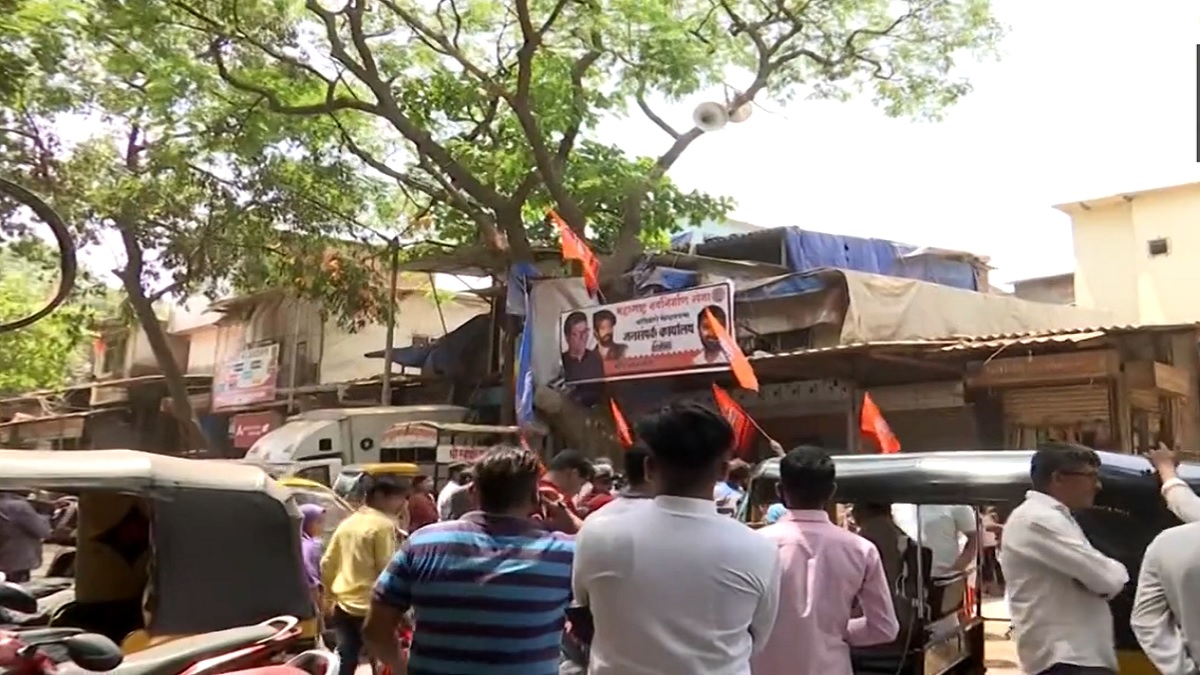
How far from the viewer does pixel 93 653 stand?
3.08 m

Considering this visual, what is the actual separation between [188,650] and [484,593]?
1383 mm

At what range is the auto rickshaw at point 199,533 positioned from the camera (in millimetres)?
4145

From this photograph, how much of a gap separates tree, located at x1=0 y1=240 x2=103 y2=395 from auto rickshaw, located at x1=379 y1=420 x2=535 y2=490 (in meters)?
8.55

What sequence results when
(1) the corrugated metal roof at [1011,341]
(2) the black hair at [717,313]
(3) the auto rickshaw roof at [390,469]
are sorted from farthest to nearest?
(2) the black hair at [717,313] < (1) the corrugated metal roof at [1011,341] < (3) the auto rickshaw roof at [390,469]

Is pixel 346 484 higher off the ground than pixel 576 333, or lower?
lower

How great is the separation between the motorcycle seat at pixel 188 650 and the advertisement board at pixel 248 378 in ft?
62.9

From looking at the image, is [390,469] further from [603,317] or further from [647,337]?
[603,317]

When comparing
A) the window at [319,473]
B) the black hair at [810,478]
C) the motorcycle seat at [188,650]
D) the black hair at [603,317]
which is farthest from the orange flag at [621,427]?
the black hair at [810,478]

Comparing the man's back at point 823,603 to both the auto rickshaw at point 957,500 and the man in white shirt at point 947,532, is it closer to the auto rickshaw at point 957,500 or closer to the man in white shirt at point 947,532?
the auto rickshaw at point 957,500

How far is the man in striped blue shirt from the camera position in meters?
3.00

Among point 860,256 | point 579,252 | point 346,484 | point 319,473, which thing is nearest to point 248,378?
point 319,473

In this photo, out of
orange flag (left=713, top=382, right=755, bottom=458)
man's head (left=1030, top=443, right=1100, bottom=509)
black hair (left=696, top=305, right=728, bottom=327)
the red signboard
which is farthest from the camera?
the red signboard

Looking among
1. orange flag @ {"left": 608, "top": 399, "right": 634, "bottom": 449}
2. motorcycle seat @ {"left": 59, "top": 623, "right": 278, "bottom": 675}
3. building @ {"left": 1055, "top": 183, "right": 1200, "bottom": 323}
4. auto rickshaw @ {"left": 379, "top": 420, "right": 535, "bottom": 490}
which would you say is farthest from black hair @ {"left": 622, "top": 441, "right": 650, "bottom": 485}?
building @ {"left": 1055, "top": 183, "right": 1200, "bottom": 323}

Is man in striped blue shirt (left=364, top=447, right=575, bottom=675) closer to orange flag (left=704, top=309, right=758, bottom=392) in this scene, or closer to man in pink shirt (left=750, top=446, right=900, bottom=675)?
man in pink shirt (left=750, top=446, right=900, bottom=675)
